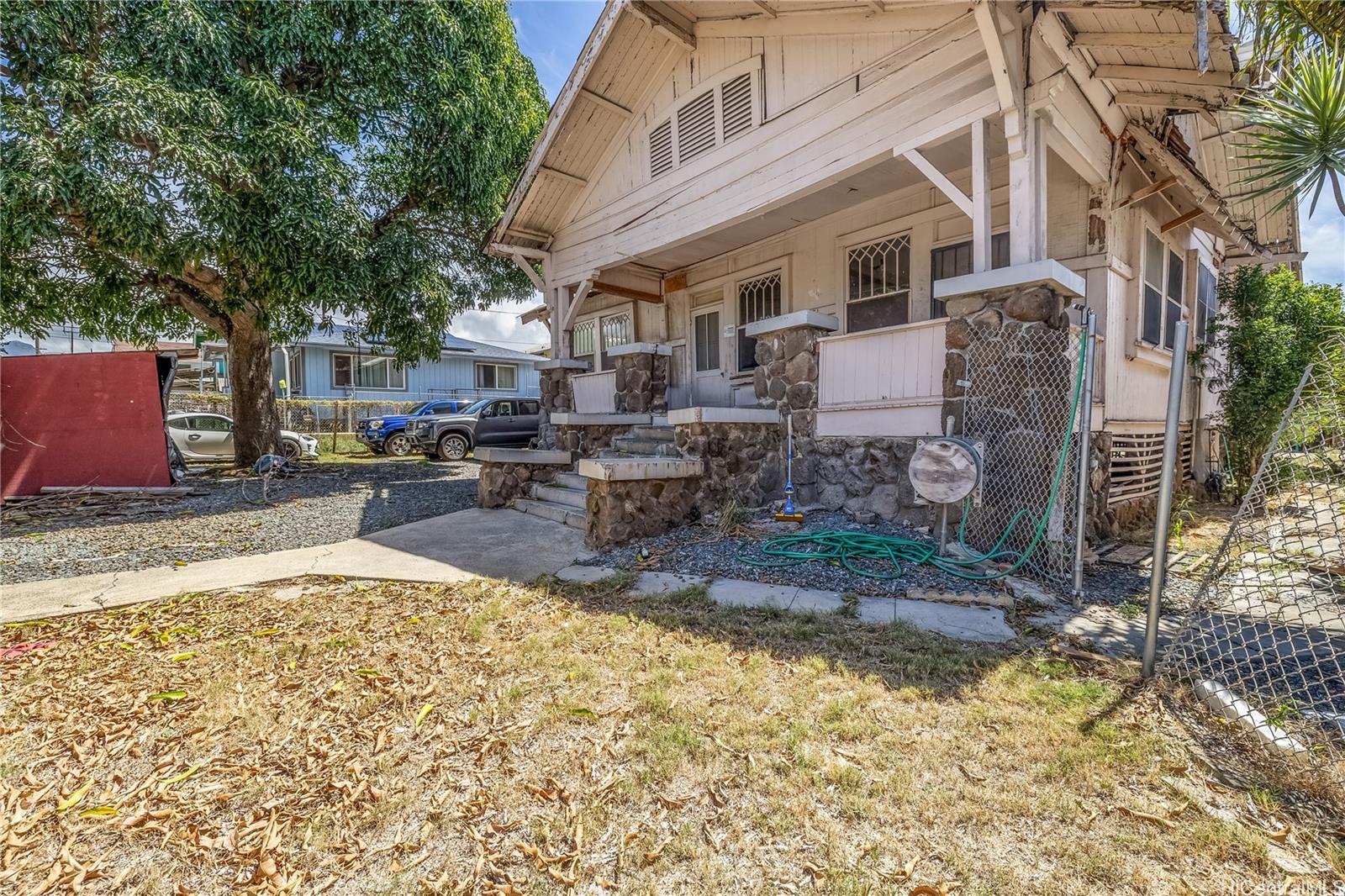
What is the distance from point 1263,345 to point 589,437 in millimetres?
8078

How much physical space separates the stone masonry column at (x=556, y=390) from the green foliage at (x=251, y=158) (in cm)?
247

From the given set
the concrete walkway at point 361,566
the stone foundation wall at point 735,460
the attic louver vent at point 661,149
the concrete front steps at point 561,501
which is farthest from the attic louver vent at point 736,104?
the concrete walkway at point 361,566

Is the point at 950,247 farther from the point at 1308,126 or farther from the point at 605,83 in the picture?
the point at 605,83

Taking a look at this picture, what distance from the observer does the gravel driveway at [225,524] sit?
16.3ft

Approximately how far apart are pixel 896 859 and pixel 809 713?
73 centimetres

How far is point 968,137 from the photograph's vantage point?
4883 millimetres

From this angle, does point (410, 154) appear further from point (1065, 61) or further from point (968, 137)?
point (1065, 61)

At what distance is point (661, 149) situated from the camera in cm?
714

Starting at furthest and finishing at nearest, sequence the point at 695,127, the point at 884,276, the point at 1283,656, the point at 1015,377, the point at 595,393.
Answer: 1. the point at 595,393
2. the point at 695,127
3. the point at 884,276
4. the point at 1015,377
5. the point at 1283,656

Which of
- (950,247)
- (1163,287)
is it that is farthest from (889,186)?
(1163,287)

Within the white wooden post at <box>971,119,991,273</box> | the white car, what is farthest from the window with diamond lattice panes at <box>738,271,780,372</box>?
the white car

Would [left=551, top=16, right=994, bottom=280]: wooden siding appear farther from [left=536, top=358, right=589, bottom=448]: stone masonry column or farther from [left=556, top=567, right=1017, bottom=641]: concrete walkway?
[left=556, top=567, right=1017, bottom=641]: concrete walkway

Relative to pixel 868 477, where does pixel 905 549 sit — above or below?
below

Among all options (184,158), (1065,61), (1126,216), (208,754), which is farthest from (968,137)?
(184,158)
